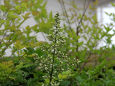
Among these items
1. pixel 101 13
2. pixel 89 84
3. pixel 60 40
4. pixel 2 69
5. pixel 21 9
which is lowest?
pixel 89 84

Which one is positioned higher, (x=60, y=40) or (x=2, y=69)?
(x=60, y=40)

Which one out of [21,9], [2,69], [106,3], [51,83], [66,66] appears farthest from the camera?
[106,3]

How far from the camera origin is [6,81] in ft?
3.70

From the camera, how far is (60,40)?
80 cm

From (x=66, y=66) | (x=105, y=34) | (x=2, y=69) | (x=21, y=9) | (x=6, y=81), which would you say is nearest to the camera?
(x=66, y=66)

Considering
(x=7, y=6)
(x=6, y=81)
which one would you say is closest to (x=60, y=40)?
(x=6, y=81)

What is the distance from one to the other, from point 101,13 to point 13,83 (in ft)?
19.8

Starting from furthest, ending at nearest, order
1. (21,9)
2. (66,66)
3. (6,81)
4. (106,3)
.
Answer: (106,3), (21,9), (6,81), (66,66)

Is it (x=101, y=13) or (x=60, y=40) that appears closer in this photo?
(x=60, y=40)

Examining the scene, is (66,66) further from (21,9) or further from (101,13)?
(101,13)

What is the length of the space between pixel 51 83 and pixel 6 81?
1.47 feet

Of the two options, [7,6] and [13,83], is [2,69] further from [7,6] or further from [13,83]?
[7,6]

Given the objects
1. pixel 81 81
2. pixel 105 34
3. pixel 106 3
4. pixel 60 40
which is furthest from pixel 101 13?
pixel 60 40

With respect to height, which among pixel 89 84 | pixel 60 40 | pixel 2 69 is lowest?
pixel 89 84
